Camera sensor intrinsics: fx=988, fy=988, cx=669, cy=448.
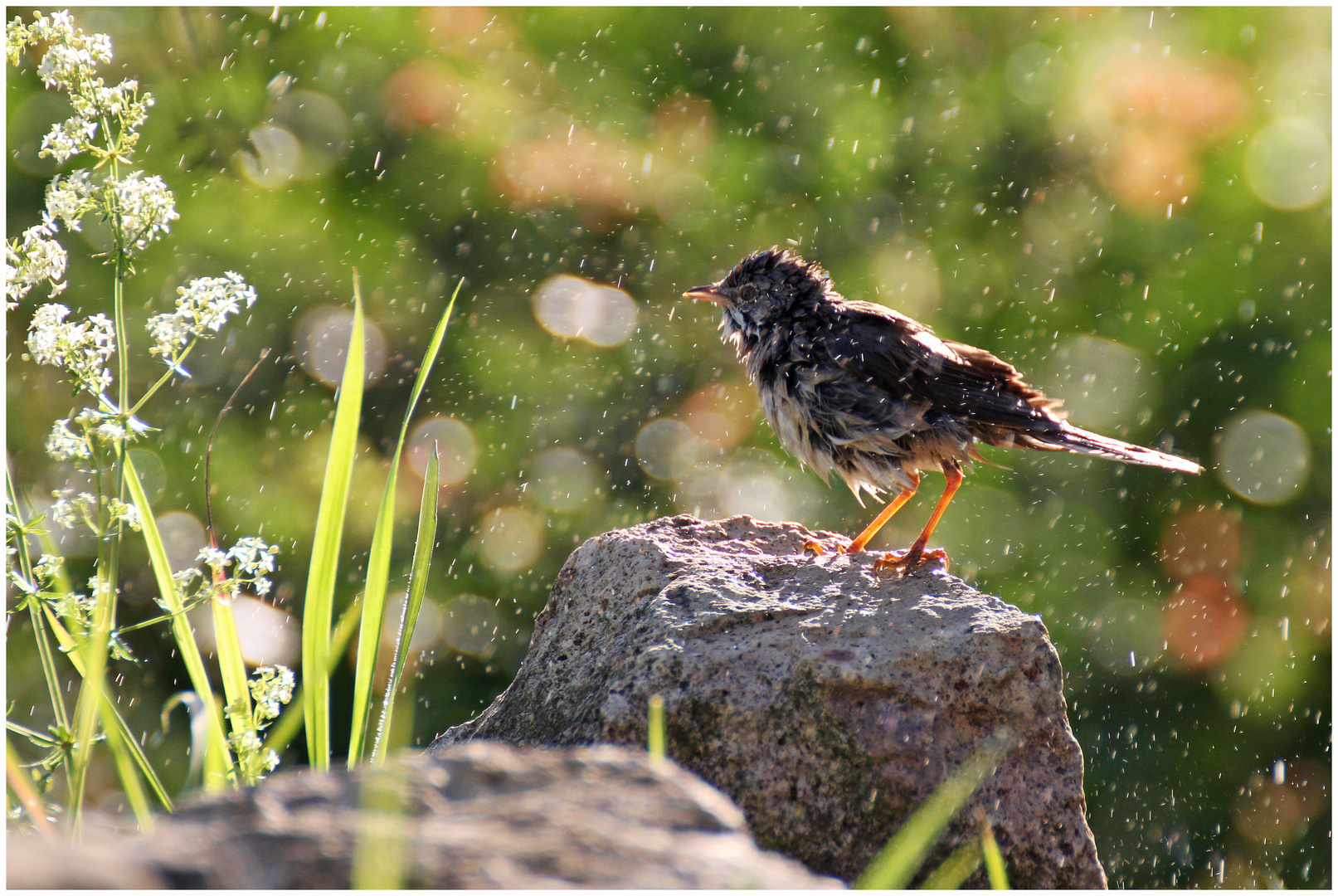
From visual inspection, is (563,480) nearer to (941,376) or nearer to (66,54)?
(941,376)

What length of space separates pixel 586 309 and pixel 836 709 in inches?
210

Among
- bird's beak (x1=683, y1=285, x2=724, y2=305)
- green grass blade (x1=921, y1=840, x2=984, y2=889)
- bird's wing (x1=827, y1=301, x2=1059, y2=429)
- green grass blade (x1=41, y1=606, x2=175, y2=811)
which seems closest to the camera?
green grass blade (x1=41, y1=606, x2=175, y2=811)

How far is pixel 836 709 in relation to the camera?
107 inches

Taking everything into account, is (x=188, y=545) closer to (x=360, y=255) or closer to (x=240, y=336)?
(x=240, y=336)

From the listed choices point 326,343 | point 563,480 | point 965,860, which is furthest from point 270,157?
point 965,860

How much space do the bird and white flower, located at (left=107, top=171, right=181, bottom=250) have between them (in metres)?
2.73

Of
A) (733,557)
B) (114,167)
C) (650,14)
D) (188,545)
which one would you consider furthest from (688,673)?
(650,14)

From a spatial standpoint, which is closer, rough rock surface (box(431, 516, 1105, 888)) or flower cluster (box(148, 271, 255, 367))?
flower cluster (box(148, 271, 255, 367))

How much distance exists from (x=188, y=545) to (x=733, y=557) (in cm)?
466

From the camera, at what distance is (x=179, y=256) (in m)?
6.72

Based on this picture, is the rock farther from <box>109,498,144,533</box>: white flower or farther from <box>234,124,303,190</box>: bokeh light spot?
<box>234,124,303,190</box>: bokeh light spot

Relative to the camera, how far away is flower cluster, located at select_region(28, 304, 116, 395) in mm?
2168

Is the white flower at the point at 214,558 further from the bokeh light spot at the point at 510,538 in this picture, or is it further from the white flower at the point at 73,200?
the bokeh light spot at the point at 510,538

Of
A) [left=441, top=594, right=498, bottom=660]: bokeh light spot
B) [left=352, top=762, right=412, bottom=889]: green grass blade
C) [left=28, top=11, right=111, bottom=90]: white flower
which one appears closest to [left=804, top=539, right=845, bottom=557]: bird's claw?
[left=352, top=762, right=412, bottom=889]: green grass blade
